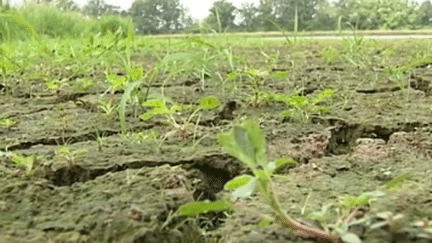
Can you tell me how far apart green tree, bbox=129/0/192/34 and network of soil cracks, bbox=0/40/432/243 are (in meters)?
13.5

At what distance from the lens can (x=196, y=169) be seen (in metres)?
1.48

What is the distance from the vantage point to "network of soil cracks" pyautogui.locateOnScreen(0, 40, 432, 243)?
106cm

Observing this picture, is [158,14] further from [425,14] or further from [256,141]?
[256,141]

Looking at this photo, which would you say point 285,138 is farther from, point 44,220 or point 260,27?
point 260,27

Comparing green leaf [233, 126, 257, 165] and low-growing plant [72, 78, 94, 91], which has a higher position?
green leaf [233, 126, 257, 165]

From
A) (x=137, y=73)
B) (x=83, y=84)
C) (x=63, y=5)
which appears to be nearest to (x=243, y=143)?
(x=137, y=73)

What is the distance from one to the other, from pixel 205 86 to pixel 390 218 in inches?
70.9

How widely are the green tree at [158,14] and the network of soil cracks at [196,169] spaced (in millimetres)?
13547

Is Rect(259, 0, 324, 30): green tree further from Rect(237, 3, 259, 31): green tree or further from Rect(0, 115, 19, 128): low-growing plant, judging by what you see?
Rect(0, 115, 19, 128): low-growing plant

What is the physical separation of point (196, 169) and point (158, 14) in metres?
15.0

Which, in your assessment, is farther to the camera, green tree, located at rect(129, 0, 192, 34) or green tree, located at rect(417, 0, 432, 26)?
green tree, located at rect(417, 0, 432, 26)

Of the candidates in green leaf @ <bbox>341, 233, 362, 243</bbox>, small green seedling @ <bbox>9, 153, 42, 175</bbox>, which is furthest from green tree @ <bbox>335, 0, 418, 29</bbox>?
green leaf @ <bbox>341, 233, 362, 243</bbox>

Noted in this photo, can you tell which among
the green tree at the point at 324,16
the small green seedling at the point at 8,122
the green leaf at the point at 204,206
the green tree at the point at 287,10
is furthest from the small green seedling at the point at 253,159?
the green tree at the point at 324,16

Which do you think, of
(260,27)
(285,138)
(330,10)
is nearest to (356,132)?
(285,138)
